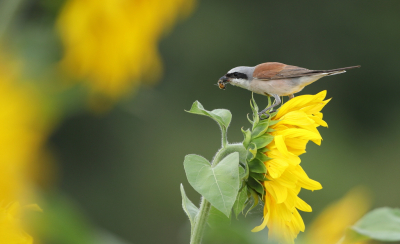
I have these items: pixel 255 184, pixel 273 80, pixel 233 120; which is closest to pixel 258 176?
pixel 255 184

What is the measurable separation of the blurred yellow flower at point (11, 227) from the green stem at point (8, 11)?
0.48 metres

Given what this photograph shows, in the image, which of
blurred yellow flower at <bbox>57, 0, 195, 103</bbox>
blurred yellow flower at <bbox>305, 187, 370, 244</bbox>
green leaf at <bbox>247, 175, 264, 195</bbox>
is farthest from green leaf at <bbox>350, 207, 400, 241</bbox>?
blurred yellow flower at <bbox>57, 0, 195, 103</bbox>

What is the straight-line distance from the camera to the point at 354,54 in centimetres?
582

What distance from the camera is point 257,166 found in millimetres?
762

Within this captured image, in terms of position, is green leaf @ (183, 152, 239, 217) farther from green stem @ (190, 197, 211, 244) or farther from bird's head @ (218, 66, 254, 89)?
bird's head @ (218, 66, 254, 89)

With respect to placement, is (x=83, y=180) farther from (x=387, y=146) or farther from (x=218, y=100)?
(x=387, y=146)

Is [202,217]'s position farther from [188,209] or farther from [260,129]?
[260,129]

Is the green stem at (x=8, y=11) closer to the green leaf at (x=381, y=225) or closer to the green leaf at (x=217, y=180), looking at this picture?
the green leaf at (x=217, y=180)

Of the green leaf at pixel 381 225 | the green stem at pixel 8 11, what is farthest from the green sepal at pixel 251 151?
the green stem at pixel 8 11

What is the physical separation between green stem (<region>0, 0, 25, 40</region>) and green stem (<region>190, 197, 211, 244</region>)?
1.52 ft

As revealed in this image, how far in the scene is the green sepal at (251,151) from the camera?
755 mm

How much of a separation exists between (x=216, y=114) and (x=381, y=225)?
12.2 inches

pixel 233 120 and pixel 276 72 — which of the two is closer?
pixel 276 72

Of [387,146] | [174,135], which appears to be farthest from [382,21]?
[174,135]
